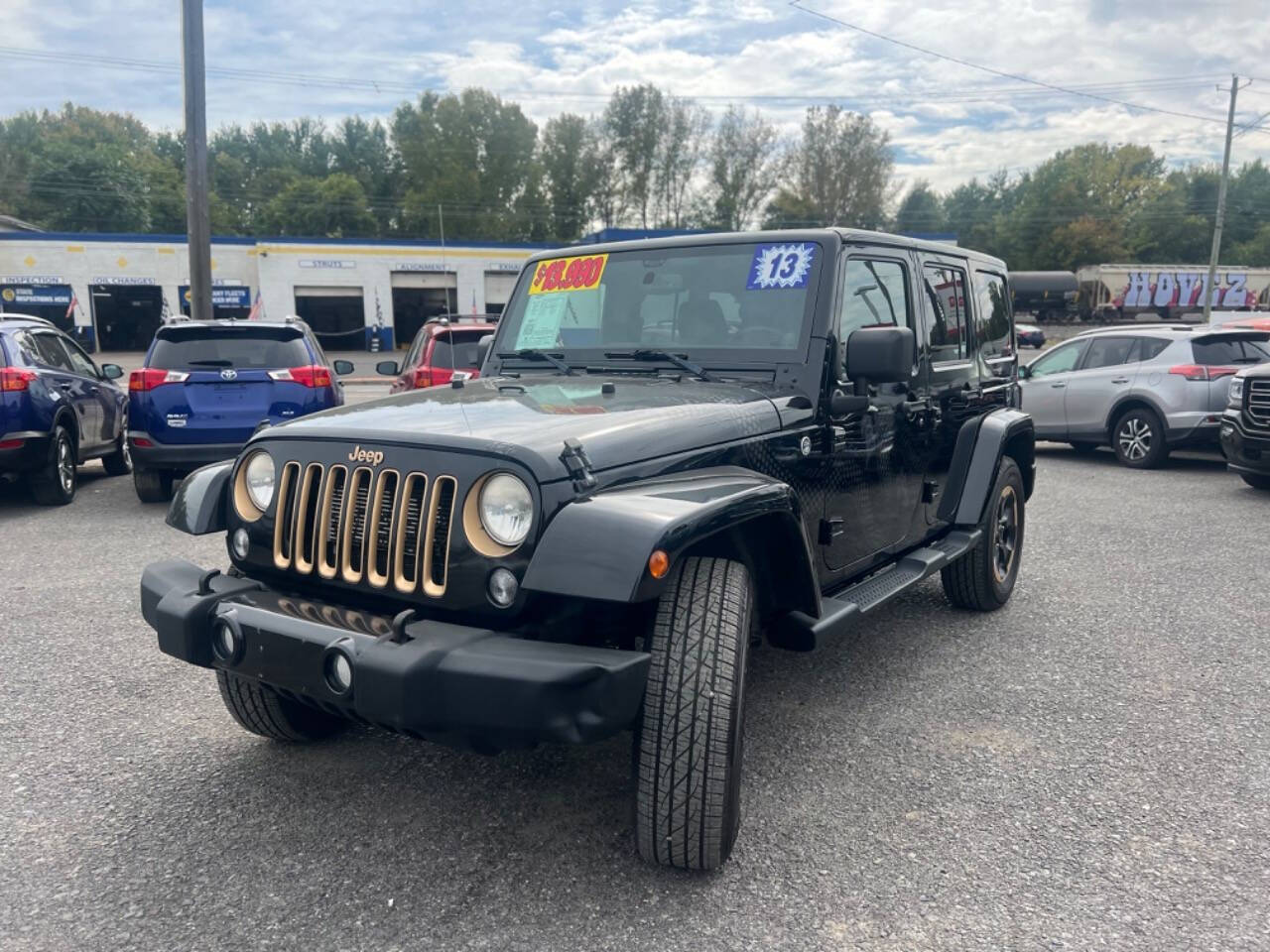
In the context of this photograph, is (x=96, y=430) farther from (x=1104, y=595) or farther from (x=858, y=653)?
(x=1104, y=595)

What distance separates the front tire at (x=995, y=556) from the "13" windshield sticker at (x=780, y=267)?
1.84 metres

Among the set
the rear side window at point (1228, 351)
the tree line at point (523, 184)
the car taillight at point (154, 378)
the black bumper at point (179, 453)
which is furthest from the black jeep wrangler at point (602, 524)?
the tree line at point (523, 184)

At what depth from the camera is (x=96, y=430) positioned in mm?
9602

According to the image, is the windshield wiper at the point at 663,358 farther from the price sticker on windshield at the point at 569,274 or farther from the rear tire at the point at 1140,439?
the rear tire at the point at 1140,439

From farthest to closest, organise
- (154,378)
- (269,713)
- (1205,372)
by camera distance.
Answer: (1205,372) < (154,378) < (269,713)

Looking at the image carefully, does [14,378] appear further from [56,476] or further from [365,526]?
[365,526]

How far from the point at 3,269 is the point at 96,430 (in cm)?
3311

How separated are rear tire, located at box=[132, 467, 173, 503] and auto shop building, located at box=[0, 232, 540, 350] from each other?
28191 mm

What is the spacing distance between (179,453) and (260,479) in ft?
18.5

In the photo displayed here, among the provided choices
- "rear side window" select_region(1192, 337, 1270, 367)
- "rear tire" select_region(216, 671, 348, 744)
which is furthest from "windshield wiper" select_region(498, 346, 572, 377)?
"rear side window" select_region(1192, 337, 1270, 367)

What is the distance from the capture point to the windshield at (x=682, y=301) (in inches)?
151

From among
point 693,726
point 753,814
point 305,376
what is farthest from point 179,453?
point 693,726

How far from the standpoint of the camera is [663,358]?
393 cm

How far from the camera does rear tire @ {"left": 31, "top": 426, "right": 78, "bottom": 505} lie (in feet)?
27.8
